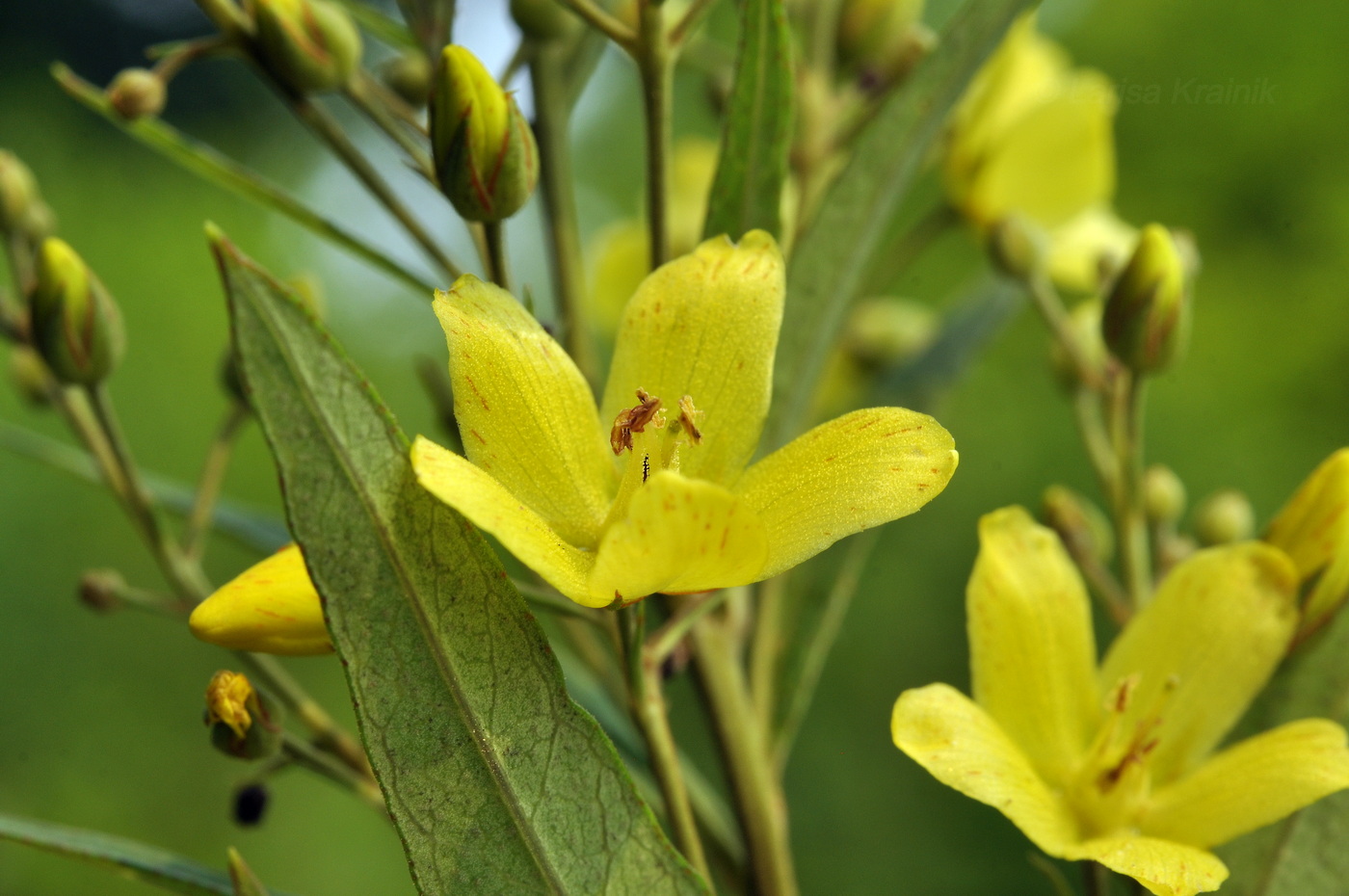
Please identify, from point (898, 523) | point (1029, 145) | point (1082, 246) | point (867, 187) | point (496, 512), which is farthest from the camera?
point (898, 523)

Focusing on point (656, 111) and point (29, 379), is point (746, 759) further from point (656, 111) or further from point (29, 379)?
point (29, 379)

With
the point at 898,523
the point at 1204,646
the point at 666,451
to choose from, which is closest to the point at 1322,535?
the point at 1204,646

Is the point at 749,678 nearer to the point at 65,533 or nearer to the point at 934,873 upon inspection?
the point at 934,873

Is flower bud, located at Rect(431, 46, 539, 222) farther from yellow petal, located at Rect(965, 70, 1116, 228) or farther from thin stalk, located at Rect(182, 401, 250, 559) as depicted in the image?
yellow petal, located at Rect(965, 70, 1116, 228)

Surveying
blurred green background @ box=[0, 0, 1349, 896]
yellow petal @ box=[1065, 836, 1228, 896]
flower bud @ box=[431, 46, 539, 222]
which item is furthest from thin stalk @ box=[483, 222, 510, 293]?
blurred green background @ box=[0, 0, 1349, 896]

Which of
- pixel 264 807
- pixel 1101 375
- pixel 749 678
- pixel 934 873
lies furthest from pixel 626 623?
pixel 934 873

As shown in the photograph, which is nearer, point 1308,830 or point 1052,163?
point 1308,830

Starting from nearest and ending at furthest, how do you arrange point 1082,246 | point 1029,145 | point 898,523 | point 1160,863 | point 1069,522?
point 1160,863
point 1069,522
point 1029,145
point 1082,246
point 898,523
